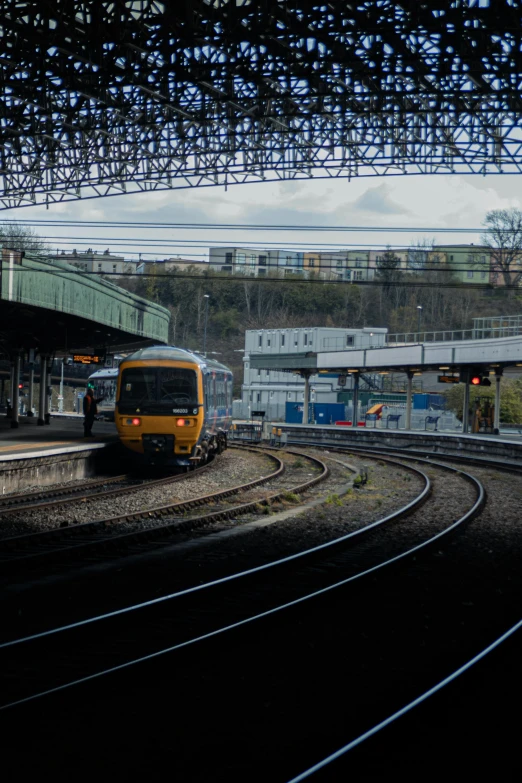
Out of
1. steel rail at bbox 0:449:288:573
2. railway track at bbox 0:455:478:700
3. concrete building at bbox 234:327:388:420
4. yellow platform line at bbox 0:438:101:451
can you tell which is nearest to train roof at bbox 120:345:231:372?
yellow platform line at bbox 0:438:101:451

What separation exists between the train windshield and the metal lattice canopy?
25.0ft

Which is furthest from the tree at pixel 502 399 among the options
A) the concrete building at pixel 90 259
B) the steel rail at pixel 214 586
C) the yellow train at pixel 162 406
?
the steel rail at pixel 214 586

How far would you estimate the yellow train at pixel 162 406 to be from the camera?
2277 cm

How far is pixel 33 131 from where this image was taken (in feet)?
99.5

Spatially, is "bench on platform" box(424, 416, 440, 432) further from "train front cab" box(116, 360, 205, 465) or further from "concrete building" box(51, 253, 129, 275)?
"train front cab" box(116, 360, 205, 465)

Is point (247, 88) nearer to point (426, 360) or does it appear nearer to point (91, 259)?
point (91, 259)

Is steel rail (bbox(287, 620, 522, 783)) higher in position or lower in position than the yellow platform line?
lower

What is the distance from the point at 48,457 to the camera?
840 inches

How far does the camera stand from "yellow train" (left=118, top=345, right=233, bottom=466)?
2277cm

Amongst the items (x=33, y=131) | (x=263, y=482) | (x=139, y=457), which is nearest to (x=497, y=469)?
(x=263, y=482)

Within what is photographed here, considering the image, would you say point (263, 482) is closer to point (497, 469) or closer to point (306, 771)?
point (497, 469)

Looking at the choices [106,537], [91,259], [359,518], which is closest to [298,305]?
[91,259]

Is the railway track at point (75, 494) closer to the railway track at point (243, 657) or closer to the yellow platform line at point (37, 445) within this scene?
the yellow platform line at point (37, 445)

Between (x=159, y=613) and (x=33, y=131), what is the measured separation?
25.4 m
